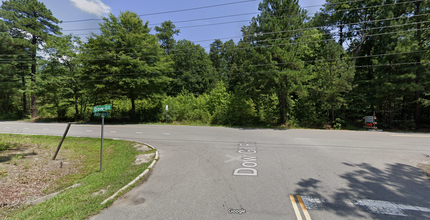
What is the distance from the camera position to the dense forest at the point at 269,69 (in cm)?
1558

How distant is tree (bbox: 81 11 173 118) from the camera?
18.3 metres

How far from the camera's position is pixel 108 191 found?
4.41m

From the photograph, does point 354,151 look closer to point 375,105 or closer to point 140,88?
point 375,105

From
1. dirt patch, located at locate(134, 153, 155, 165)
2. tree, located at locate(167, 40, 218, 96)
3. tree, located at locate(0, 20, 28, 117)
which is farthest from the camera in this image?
tree, located at locate(167, 40, 218, 96)

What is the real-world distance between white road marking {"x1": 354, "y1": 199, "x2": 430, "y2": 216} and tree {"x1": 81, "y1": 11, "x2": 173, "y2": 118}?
1874 cm

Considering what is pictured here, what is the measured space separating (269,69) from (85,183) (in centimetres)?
1502

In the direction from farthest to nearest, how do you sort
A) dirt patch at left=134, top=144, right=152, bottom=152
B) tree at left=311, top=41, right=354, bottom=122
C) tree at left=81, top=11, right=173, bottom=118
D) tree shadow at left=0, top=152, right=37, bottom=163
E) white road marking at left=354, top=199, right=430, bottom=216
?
tree at left=81, top=11, right=173, bottom=118 < tree at left=311, top=41, right=354, bottom=122 < dirt patch at left=134, top=144, right=152, bottom=152 < tree shadow at left=0, top=152, right=37, bottom=163 < white road marking at left=354, top=199, right=430, bottom=216

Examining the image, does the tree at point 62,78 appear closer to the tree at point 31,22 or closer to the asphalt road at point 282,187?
the tree at point 31,22

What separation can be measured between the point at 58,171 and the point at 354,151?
12.0 metres

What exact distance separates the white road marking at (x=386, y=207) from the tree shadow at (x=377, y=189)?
10 centimetres

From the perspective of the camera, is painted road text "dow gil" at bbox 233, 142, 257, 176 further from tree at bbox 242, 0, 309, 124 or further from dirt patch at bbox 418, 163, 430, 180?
tree at bbox 242, 0, 309, 124

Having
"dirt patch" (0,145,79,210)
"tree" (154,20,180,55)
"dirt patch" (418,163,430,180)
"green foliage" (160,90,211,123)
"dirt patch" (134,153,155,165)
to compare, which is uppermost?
"tree" (154,20,180,55)

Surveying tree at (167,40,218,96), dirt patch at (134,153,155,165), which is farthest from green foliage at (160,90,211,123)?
tree at (167,40,218,96)

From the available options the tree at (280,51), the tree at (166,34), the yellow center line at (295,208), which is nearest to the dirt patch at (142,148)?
the yellow center line at (295,208)
